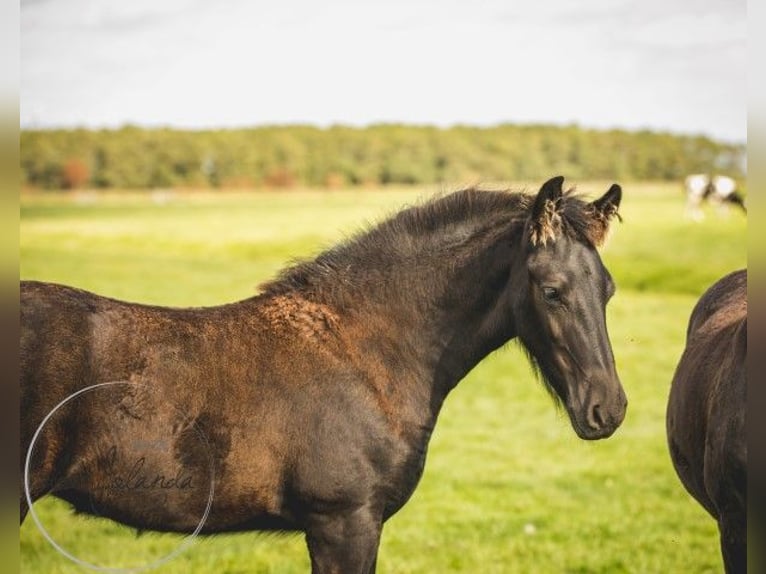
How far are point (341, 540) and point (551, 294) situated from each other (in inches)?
60.6

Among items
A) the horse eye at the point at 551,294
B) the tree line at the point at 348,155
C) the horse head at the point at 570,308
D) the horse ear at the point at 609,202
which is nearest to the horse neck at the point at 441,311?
the horse head at the point at 570,308

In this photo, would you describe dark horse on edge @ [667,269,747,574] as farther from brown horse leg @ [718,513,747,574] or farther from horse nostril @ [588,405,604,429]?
horse nostril @ [588,405,604,429]

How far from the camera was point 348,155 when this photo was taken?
225 feet

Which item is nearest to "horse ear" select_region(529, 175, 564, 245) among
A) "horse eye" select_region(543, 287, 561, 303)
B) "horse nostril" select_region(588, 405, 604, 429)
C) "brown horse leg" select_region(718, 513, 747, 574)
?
"horse eye" select_region(543, 287, 561, 303)

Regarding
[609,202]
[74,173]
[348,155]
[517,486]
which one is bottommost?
[517,486]

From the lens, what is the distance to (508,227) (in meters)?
3.99

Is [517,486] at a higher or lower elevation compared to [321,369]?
lower

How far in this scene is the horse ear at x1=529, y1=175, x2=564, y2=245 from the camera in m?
3.66

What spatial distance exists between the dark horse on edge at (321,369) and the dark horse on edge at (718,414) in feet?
2.49

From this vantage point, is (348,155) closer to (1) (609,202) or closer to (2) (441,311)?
(2) (441,311)

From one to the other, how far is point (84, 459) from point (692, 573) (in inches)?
207

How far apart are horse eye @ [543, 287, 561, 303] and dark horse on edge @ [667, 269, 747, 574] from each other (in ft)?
3.58

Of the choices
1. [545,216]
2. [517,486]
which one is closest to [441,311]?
[545,216]

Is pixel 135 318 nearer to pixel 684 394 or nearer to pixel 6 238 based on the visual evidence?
pixel 6 238
